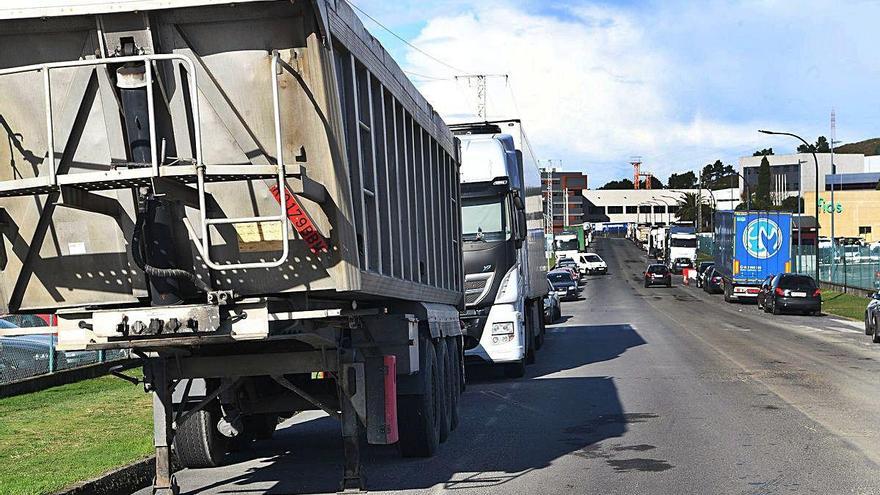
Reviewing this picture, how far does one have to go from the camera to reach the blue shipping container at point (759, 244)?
175 feet

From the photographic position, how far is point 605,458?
38.9 ft

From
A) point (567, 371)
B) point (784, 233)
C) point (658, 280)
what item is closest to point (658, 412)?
point (567, 371)

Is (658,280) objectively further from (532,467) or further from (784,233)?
(532,467)

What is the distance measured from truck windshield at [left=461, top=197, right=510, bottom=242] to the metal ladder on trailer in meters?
11.9

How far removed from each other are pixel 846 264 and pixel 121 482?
54606 mm

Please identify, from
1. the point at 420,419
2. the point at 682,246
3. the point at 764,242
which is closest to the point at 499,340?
the point at 420,419

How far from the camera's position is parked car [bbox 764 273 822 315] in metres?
46.2

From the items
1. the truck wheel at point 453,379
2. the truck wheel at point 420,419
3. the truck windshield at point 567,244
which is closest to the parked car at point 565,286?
the truck wheel at point 453,379

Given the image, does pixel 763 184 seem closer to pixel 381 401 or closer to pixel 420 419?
pixel 420 419

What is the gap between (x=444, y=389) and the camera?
13477 millimetres

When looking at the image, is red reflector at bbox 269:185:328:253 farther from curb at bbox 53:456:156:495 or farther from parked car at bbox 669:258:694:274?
parked car at bbox 669:258:694:274

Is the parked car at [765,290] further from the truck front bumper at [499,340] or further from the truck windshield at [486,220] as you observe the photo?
the truck windshield at [486,220]

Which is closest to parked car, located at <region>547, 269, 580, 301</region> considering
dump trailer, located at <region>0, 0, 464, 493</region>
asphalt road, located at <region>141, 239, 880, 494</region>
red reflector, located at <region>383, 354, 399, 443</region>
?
asphalt road, located at <region>141, 239, 880, 494</region>

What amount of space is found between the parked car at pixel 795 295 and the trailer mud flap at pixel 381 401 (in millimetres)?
38866
